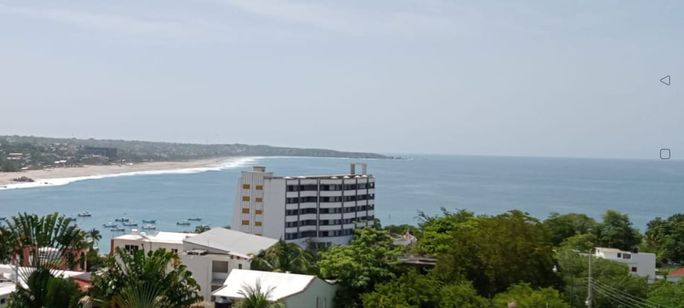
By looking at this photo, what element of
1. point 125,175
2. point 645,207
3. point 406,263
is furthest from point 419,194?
point 406,263

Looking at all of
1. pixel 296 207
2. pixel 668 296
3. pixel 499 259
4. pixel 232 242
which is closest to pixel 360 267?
pixel 499 259

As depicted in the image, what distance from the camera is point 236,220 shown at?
54781 mm

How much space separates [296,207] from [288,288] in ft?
96.2

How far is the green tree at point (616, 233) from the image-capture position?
4666 cm

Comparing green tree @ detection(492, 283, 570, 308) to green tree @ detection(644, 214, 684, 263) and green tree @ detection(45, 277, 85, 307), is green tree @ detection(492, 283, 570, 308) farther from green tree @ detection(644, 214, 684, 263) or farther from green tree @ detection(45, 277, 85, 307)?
green tree @ detection(644, 214, 684, 263)

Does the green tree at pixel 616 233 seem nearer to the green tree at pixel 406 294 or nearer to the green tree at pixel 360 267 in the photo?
the green tree at pixel 360 267

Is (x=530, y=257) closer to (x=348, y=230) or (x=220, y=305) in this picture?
(x=220, y=305)

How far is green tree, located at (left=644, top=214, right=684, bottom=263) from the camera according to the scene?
47781 millimetres

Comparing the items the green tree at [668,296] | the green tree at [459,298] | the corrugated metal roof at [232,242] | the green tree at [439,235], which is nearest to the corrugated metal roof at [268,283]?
the green tree at [459,298]

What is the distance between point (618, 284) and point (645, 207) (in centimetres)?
10444

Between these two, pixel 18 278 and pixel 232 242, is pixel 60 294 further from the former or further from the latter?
pixel 232 242

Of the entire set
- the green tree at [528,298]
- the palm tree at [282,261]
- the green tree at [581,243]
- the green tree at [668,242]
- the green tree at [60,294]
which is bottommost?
the green tree at [668,242]

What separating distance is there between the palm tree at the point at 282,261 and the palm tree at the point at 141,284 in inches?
373

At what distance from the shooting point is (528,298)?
2233cm
